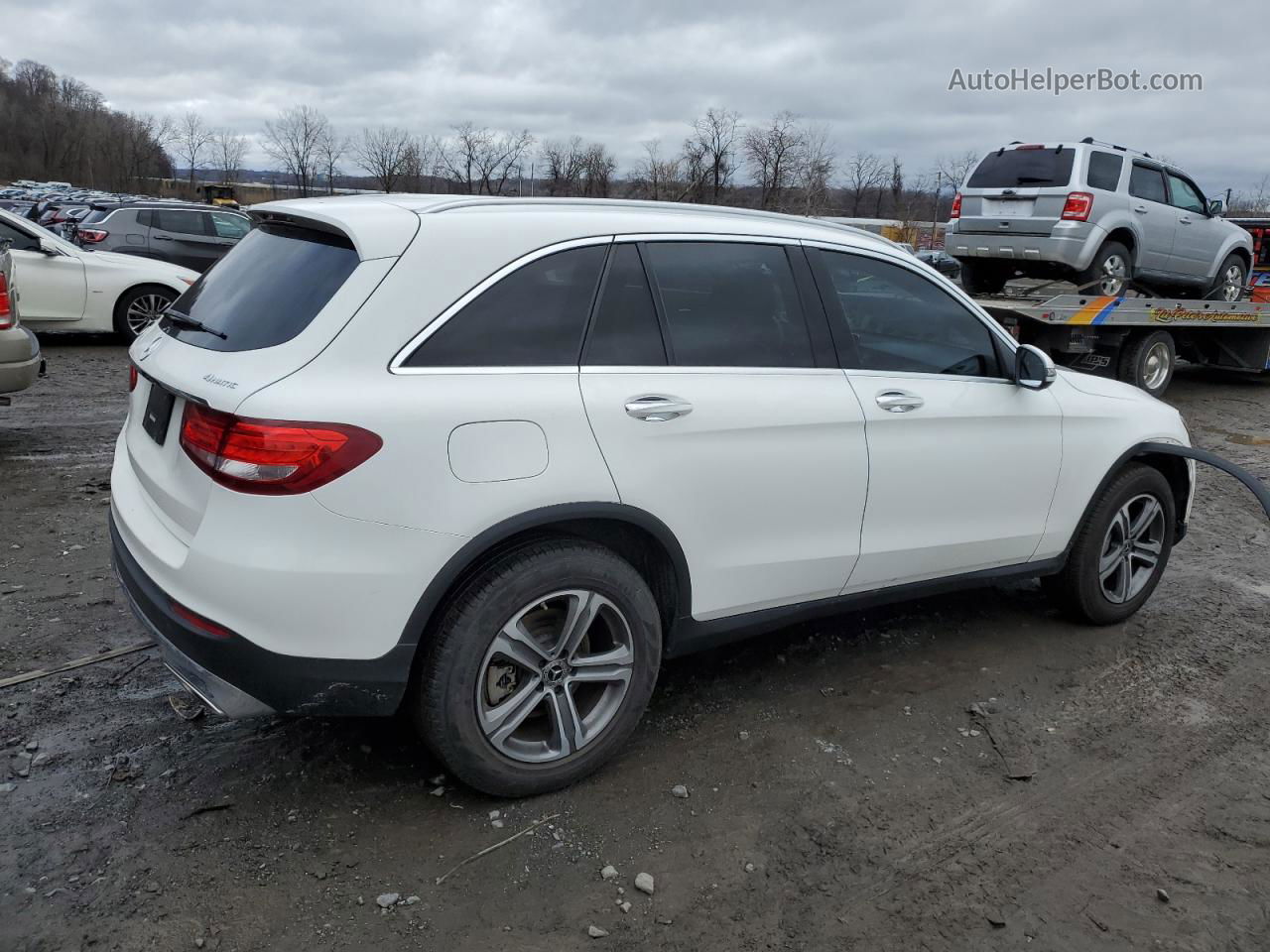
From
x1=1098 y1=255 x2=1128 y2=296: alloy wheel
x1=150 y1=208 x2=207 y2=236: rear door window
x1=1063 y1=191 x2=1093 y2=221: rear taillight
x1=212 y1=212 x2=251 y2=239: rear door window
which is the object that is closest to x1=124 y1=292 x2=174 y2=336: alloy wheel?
x1=150 y1=208 x2=207 y2=236: rear door window

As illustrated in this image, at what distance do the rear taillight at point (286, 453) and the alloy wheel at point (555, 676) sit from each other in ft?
2.23

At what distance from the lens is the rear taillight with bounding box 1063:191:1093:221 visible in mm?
11047

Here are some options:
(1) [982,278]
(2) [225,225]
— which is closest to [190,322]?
(1) [982,278]

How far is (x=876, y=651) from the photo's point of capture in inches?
175

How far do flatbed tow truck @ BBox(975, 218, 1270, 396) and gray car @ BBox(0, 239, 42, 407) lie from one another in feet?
28.8

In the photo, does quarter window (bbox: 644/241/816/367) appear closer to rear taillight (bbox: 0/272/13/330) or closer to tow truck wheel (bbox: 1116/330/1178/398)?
rear taillight (bbox: 0/272/13/330)

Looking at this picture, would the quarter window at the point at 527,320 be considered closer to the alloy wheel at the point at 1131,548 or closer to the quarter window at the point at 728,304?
the quarter window at the point at 728,304

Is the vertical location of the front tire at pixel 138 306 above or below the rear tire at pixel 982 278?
below

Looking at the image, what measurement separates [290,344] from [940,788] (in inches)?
97.9

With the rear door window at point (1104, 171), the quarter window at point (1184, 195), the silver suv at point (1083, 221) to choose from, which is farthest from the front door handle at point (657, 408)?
the quarter window at point (1184, 195)

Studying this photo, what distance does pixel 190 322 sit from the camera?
3.23 meters

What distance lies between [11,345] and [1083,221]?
10197mm

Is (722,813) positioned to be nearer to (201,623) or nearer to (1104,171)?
(201,623)

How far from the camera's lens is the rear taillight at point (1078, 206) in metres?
11.0
